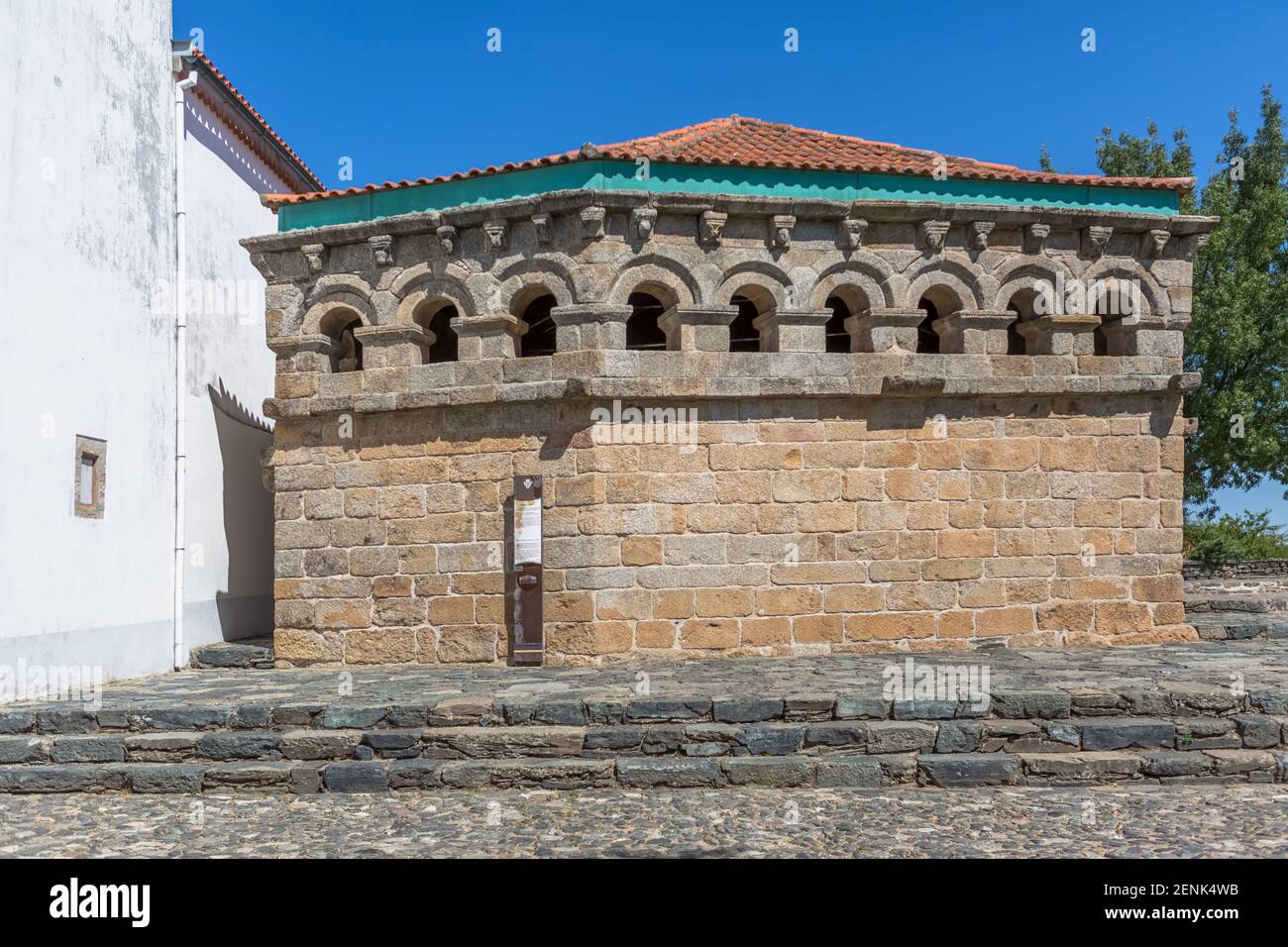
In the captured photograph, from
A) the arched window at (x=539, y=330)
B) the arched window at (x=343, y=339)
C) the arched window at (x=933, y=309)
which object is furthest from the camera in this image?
the arched window at (x=539, y=330)

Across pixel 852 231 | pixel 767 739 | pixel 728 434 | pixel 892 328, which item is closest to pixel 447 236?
pixel 728 434

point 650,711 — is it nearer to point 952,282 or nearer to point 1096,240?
point 952,282

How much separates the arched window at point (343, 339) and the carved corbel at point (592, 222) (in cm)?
261

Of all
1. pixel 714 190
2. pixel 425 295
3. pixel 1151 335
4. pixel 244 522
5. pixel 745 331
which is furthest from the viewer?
pixel 244 522

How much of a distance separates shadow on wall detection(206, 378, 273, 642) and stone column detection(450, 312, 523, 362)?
3553 millimetres

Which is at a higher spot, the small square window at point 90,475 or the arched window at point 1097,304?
the arched window at point 1097,304

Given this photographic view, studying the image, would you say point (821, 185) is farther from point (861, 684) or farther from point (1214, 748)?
point (1214, 748)

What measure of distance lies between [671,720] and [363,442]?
448cm

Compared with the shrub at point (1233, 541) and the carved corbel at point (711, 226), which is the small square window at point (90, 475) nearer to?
the carved corbel at point (711, 226)

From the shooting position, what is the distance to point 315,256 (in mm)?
9164

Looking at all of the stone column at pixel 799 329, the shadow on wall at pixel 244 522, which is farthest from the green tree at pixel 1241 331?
the shadow on wall at pixel 244 522

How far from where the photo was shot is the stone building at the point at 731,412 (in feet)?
27.9

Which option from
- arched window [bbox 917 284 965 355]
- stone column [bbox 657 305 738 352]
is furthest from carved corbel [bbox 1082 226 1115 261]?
stone column [bbox 657 305 738 352]

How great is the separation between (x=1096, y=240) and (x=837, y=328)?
2634 millimetres
